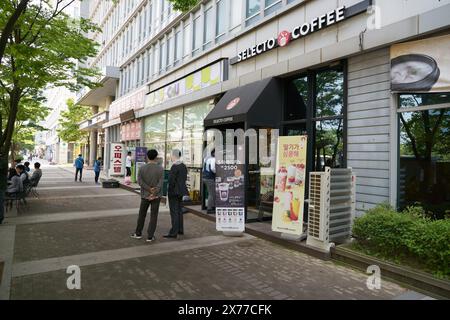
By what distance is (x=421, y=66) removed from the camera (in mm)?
6172

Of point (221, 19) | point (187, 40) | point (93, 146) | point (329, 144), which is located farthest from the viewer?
point (93, 146)

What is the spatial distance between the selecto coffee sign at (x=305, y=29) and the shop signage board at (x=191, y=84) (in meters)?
1.39

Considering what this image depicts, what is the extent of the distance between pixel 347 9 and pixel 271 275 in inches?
241

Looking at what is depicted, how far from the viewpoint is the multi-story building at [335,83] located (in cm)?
625

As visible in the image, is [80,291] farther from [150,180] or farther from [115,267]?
[150,180]

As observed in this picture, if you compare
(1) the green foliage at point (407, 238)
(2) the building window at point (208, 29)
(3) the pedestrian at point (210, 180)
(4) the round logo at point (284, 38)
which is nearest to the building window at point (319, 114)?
(4) the round logo at point (284, 38)

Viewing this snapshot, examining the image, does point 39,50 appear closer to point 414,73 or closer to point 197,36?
point 197,36

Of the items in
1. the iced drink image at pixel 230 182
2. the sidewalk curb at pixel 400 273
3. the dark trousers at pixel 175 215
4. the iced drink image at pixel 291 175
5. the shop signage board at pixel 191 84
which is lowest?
the sidewalk curb at pixel 400 273

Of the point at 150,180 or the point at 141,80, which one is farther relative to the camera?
the point at 141,80

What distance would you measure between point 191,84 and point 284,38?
20.6ft

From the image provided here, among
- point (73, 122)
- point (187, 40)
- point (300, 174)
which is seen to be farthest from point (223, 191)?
point (73, 122)

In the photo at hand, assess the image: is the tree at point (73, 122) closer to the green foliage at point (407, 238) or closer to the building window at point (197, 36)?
the building window at point (197, 36)

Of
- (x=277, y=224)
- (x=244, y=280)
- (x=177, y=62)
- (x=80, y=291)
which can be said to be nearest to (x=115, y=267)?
(x=80, y=291)

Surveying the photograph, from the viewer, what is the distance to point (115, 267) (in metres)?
5.23
